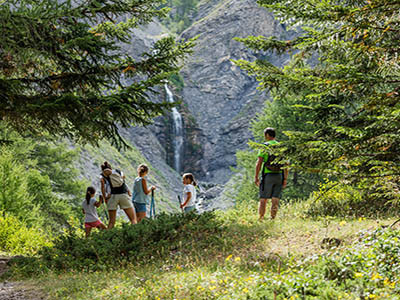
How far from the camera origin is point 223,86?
57.6 metres

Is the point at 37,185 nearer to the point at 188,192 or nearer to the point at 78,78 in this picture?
the point at 188,192

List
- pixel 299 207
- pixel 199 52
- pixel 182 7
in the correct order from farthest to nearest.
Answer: pixel 182 7 < pixel 199 52 < pixel 299 207

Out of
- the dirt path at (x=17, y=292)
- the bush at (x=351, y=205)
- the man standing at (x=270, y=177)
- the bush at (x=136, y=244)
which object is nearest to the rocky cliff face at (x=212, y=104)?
the bush at (x=351, y=205)

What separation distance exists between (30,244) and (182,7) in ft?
297

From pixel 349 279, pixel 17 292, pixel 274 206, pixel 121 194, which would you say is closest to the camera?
pixel 349 279

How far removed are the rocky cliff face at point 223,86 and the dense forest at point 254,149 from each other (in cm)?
A: 3882

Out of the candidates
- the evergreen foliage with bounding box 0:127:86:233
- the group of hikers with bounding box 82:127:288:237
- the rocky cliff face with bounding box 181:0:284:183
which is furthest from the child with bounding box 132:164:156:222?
the rocky cliff face with bounding box 181:0:284:183

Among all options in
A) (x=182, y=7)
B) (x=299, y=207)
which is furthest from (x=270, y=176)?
(x=182, y=7)

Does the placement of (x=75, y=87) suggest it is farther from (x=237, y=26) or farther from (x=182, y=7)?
(x=182, y=7)

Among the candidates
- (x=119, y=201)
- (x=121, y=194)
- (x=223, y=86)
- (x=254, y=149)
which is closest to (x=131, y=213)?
(x=119, y=201)

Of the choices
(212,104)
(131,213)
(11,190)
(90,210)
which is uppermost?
(212,104)

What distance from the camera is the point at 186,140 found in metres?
46.8

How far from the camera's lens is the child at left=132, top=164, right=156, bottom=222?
8.03m

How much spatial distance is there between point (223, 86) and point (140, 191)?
50866mm
